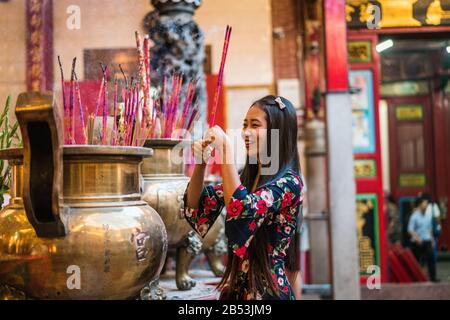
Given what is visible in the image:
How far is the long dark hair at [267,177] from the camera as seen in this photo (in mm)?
1280

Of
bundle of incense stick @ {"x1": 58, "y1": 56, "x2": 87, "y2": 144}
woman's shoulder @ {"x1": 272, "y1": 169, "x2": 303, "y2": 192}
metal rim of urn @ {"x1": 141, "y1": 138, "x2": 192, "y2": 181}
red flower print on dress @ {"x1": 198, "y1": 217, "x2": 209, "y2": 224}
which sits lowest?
red flower print on dress @ {"x1": 198, "y1": 217, "x2": 209, "y2": 224}

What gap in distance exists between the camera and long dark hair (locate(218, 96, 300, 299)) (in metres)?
1.28

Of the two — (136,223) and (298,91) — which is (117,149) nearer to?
(136,223)

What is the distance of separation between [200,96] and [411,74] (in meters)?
6.87

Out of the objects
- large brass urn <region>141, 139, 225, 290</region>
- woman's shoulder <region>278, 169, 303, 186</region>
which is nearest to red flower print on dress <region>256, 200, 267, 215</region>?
Answer: woman's shoulder <region>278, 169, 303, 186</region>

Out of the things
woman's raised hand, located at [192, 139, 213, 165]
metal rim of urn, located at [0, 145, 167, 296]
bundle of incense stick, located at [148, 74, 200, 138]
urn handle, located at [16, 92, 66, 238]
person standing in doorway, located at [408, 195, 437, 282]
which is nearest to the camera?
urn handle, located at [16, 92, 66, 238]

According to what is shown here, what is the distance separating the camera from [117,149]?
1140 millimetres

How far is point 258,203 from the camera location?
1188 millimetres

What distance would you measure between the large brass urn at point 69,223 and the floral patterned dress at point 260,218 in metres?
0.17

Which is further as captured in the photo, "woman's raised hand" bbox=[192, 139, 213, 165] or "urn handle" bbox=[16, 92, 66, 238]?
"woman's raised hand" bbox=[192, 139, 213, 165]

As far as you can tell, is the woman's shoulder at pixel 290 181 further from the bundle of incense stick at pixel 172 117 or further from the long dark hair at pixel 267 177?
the bundle of incense stick at pixel 172 117

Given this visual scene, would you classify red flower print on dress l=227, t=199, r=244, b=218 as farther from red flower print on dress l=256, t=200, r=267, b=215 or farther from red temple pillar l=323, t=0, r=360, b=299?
red temple pillar l=323, t=0, r=360, b=299

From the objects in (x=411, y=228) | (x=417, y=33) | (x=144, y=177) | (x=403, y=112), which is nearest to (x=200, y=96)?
(x=144, y=177)

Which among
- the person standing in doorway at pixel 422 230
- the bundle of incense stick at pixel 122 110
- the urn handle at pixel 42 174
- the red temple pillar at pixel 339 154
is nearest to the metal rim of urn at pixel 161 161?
the bundle of incense stick at pixel 122 110
